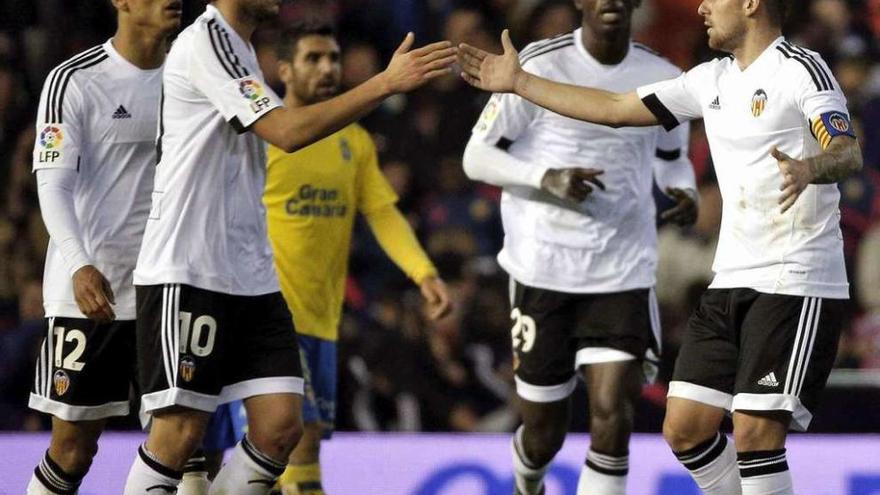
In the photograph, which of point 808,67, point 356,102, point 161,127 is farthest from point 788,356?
point 161,127

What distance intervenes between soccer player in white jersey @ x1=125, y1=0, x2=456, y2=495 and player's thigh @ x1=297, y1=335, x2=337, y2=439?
5.83 ft

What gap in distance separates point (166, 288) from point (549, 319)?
6.63 ft

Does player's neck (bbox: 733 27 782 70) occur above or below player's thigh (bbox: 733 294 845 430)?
above

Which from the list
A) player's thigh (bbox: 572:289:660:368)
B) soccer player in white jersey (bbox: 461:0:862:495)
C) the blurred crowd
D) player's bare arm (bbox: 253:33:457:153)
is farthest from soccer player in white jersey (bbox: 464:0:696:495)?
the blurred crowd

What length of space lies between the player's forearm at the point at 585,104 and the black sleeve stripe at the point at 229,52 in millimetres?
970

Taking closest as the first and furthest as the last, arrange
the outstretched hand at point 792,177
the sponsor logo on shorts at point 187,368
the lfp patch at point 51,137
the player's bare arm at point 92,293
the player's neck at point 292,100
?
→ the outstretched hand at point 792,177 → the sponsor logo on shorts at point 187,368 → the player's bare arm at point 92,293 → the lfp patch at point 51,137 → the player's neck at point 292,100

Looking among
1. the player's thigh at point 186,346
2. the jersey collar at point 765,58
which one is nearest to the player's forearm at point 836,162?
the jersey collar at point 765,58

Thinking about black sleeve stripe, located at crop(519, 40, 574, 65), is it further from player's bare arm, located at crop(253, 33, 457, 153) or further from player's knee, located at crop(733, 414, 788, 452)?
player's knee, located at crop(733, 414, 788, 452)

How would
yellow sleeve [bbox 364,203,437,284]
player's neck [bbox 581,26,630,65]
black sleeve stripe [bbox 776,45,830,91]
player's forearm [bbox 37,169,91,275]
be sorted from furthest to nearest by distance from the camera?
yellow sleeve [bbox 364,203,437,284]
player's neck [bbox 581,26,630,65]
player's forearm [bbox 37,169,91,275]
black sleeve stripe [bbox 776,45,830,91]

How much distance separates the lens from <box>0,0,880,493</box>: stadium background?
395 inches

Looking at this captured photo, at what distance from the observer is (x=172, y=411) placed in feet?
19.1

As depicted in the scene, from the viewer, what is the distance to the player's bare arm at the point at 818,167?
16.6 feet

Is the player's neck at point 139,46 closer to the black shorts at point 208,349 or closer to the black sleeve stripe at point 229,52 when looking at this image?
the black sleeve stripe at point 229,52

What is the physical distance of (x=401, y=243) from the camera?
773 centimetres
